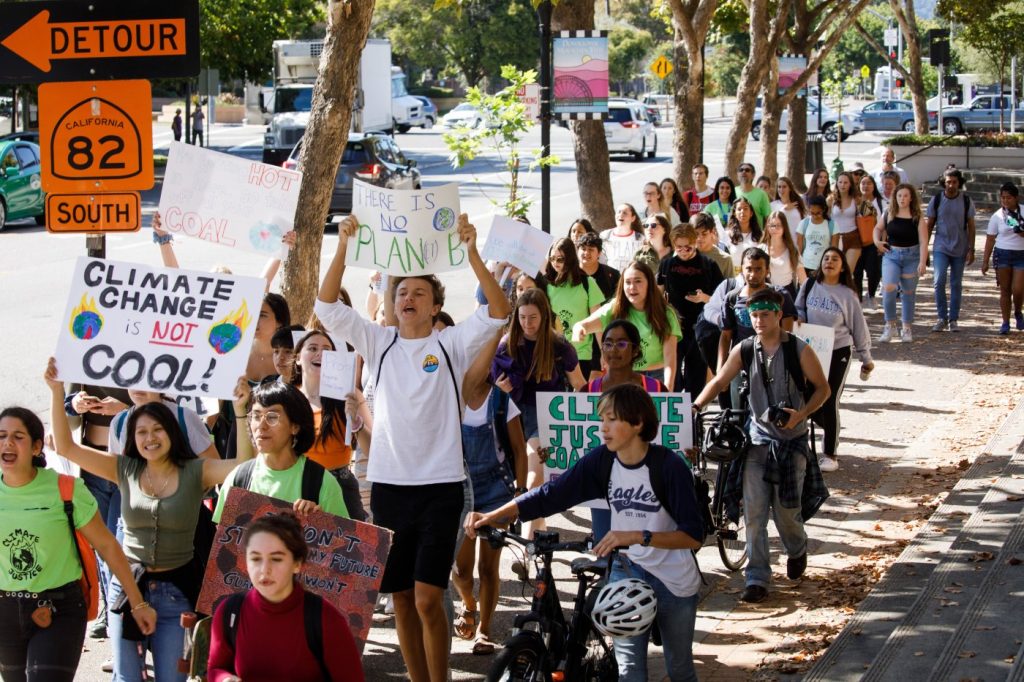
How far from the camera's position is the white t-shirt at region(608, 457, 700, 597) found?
589 cm

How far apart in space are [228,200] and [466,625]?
9.10 ft

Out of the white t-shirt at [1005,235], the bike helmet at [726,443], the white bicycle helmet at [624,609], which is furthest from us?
the white t-shirt at [1005,235]

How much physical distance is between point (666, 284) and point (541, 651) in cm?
664

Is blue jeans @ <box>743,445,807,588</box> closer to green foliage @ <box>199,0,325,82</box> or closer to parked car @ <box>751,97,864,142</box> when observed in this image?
green foliage @ <box>199,0,325,82</box>

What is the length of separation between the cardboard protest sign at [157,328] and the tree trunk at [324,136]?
2.91 metres

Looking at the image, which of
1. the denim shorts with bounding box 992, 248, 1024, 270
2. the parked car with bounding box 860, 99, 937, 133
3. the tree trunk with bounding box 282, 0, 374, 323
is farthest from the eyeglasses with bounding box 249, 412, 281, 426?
the parked car with bounding box 860, 99, 937, 133

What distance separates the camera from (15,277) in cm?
2073

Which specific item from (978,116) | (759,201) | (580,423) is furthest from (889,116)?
(580,423)

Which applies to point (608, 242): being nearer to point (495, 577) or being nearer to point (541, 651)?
point (495, 577)

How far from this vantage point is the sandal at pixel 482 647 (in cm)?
732

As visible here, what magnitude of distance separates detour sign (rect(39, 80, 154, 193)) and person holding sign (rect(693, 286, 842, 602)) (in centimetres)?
342

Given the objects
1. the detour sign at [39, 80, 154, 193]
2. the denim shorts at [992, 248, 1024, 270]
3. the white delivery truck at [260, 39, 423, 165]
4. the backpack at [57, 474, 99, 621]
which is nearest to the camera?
the backpack at [57, 474, 99, 621]

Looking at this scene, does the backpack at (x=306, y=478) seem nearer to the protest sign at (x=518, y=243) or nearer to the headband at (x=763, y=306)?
the headband at (x=763, y=306)

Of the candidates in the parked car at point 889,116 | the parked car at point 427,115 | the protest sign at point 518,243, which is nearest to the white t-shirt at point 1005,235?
the protest sign at point 518,243
